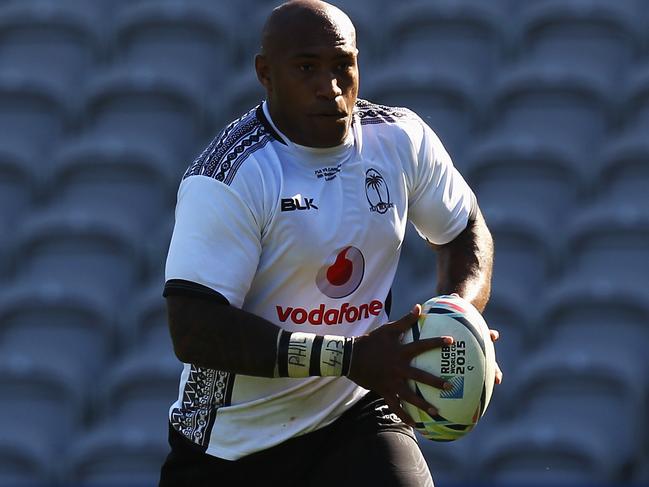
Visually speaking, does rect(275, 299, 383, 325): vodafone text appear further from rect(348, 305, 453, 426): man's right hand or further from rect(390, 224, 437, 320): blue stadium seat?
rect(390, 224, 437, 320): blue stadium seat

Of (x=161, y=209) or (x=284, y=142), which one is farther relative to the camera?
(x=161, y=209)

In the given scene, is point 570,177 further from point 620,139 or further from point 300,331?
point 300,331

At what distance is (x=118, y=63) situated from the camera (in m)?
9.77

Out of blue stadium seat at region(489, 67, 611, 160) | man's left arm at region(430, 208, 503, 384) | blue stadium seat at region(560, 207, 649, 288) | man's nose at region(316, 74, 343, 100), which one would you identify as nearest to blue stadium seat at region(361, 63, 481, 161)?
A: blue stadium seat at region(489, 67, 611, 160)

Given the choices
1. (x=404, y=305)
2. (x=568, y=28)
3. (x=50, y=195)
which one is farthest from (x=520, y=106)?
(x=50, y=195)

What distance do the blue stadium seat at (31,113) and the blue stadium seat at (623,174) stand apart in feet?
12.2

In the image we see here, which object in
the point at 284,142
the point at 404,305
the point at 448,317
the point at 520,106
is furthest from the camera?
the point at 520,106

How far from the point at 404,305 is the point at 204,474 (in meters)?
3.90

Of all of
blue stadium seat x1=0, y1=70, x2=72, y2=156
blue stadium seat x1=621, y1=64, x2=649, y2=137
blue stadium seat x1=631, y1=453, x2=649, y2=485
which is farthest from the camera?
blue stadium seat x1=0, y1=70, x2=72, y2=156

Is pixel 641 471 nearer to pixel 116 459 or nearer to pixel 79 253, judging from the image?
pixel 116 459

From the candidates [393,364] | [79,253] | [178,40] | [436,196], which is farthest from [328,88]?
[178,40]

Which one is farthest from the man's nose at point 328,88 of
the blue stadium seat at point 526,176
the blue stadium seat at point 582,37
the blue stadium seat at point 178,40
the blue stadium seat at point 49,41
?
the blue stadium seat at point 49,41

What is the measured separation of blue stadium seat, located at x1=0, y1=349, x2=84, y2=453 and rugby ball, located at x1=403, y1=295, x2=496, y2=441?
469 cm

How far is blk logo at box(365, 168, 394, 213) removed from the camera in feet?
12.3
